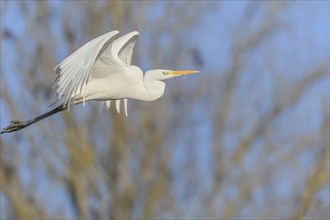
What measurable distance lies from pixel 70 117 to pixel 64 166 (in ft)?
1.22

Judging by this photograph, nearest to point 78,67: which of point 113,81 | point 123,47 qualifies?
point 113,81

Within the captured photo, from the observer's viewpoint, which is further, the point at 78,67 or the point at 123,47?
the point at 123,47

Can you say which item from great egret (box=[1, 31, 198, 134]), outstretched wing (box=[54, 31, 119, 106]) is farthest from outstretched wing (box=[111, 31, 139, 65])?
outstretched wing (box=[54, 31, 119, 106])

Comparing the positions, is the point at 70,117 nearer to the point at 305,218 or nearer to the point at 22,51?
the point at 22,51

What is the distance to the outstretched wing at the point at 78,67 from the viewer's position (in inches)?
192

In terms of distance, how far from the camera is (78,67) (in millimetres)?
4926

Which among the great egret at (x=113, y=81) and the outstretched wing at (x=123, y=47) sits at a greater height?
the outstretched wing at (x=123, y=47)

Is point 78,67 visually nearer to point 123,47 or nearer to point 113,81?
point 113,81

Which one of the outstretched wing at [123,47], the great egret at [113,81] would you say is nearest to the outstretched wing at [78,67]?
the great egret at [113,81]

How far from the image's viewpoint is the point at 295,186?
8781 millimetres

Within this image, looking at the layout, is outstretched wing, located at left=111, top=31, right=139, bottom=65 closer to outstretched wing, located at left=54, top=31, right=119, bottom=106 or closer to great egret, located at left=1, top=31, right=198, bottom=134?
great egret, located at left=1, top=31, right=198, bottom=134

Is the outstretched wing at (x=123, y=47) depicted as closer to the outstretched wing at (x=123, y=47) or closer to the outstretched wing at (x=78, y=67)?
the outstretched wing at (x=123, y=47)

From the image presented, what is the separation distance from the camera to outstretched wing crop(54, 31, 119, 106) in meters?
4.88

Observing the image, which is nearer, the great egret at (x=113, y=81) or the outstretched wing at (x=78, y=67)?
the outstretched wing at (x=78, y=67)
